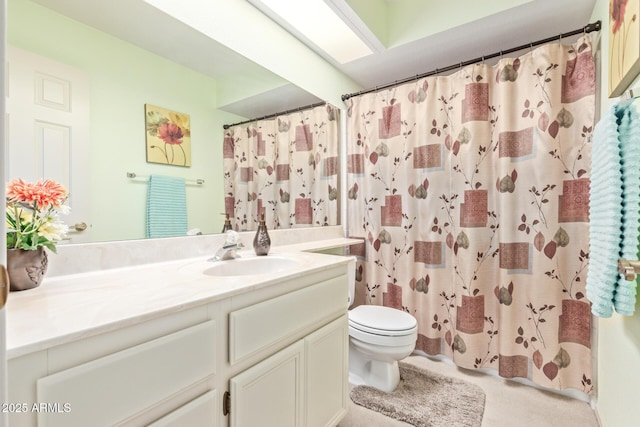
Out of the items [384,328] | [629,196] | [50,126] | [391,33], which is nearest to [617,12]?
[629,196]

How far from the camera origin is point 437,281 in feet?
6.34

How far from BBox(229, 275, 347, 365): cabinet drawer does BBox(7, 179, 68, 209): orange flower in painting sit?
674 millimetres

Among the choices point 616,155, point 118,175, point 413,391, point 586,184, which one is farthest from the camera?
point 413,391

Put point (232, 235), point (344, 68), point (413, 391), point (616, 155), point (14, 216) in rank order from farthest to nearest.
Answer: point (344, 68) → point (413, 391) → point (232, 235) → point (616, 155) → point (14, 216)

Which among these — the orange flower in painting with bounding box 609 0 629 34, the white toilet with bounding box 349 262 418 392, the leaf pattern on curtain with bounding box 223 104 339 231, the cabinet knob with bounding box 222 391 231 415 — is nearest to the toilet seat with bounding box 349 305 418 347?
the white toilet with bounding box 349 262 418 392

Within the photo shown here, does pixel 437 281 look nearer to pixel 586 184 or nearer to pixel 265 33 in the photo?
pixel 586 184

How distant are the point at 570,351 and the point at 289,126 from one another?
225 cm

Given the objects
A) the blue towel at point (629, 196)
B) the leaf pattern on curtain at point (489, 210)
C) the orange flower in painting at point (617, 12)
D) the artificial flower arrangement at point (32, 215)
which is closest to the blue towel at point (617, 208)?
the blue towel at point (629, 196)

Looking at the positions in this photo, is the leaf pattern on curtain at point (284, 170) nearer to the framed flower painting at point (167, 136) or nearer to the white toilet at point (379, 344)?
the framed flower painting at point (167, 136)

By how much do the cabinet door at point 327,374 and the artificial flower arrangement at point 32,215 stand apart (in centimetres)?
94

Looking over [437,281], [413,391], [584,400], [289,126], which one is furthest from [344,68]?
[584,400]

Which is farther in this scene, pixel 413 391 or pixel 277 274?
pixel 413 391

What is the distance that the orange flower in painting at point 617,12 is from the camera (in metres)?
1.01

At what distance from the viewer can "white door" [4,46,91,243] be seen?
856mm
